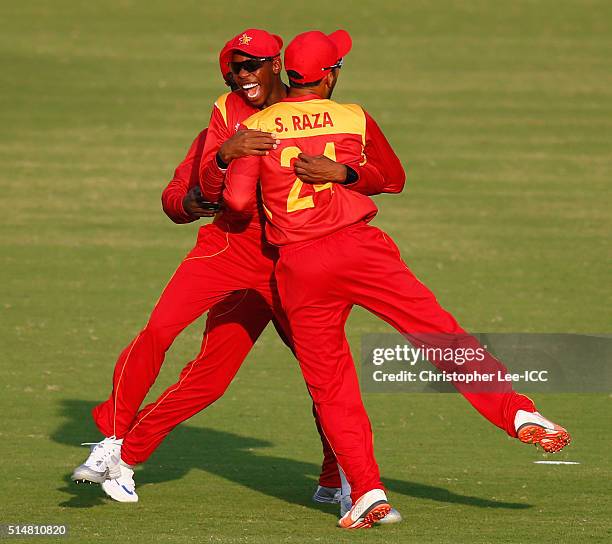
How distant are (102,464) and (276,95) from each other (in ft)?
6.21

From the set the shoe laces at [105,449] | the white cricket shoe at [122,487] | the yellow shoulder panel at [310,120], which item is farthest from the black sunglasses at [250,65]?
the white cricket shoe at [122,487]

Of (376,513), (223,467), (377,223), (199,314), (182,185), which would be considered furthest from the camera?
(377,223)

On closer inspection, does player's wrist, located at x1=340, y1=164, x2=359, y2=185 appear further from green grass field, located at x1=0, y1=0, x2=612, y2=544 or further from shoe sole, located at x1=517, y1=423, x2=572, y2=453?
green grass field, located at x1=0, y1=0, x2=612, y2=544

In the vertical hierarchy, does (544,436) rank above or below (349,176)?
below

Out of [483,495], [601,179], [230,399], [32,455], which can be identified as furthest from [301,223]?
[601,179]

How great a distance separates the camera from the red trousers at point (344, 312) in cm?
670

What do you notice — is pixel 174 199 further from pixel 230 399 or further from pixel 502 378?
pixel 230 399

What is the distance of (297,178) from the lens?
669cm

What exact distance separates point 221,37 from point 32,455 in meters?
13.8

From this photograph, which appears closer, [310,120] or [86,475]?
[310,120]

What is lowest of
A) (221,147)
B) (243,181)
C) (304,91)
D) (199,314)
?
(199,314)

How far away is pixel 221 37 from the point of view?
21.6 meters

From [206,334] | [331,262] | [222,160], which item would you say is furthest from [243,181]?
[206,334]

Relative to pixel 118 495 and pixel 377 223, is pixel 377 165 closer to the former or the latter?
pixel 118 495
